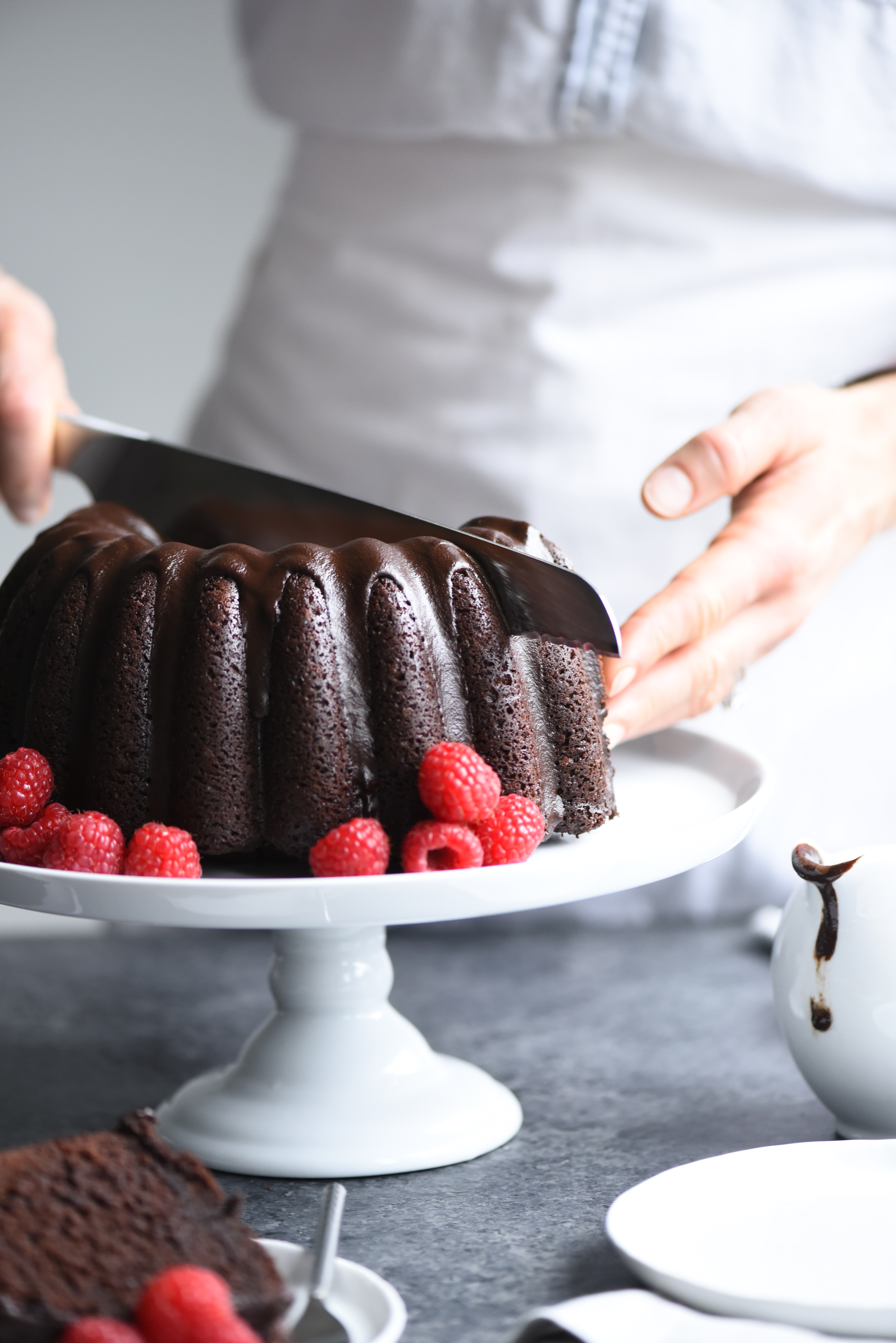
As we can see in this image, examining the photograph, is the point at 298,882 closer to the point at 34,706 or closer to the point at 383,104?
the point at 34,706

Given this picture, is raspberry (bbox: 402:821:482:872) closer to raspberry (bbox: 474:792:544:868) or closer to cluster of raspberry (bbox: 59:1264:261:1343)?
raspberry (bbox: 474:792:544:868)

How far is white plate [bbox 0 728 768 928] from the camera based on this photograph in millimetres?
1040

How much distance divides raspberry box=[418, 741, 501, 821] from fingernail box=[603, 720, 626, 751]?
0.82 feet

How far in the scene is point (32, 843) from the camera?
3.99 feet

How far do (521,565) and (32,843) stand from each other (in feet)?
1.58

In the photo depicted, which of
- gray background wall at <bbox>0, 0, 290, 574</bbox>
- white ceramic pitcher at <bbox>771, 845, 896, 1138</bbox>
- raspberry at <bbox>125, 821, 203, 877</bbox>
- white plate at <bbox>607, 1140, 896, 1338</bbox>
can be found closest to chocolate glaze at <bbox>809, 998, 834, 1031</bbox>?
white ceramic pitcher at <bbox>771, 845, 896, 1138</bbox>

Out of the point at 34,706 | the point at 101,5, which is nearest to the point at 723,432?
the point at 34,706

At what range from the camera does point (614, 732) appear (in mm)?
1442

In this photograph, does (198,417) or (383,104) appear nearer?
(383,104)

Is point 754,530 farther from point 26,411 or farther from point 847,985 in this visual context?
point 26,411

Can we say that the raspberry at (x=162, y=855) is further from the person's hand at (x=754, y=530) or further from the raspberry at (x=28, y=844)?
the person's hand at (x=754, y=530)

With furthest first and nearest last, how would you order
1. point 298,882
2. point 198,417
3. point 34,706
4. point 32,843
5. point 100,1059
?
point 198,417, point 100,1059, point 34,706, point 32,843, point 298,882


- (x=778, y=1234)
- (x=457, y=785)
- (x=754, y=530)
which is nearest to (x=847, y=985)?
(x=778, y=1234)

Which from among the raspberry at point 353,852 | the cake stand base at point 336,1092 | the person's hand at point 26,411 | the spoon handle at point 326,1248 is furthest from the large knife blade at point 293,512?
the spoon handle at point 326,1248
